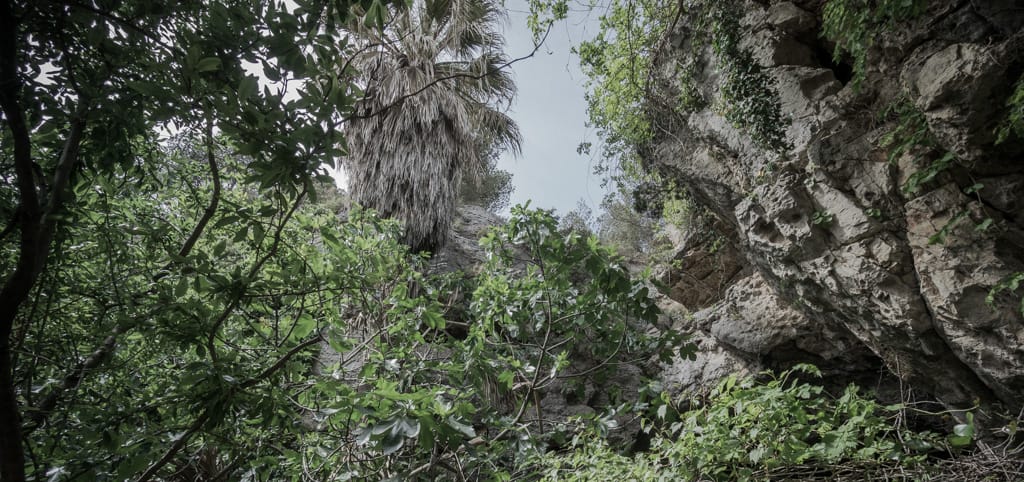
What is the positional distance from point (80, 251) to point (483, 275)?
2.22m

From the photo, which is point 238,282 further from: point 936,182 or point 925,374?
point 925,374

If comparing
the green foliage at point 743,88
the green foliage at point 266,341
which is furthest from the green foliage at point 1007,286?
the green foliage at point 266,341

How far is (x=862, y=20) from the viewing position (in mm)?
3129

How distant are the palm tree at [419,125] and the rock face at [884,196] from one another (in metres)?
2.79

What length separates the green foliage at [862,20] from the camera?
2.94 metres

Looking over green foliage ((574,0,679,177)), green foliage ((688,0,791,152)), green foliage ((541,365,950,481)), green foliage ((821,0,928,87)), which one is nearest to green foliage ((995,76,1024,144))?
green foliage ((821,0,928,87))

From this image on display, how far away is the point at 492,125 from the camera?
7.21 m

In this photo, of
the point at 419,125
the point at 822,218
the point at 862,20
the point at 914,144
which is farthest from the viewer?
the point at 419,125

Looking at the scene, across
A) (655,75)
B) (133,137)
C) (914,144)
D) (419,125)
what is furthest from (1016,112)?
(419,125)

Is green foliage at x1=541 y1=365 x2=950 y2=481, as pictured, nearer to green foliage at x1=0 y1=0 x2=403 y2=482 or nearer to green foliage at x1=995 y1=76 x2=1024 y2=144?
green foliage at x1=0 y1=0 x2=403 y2=482

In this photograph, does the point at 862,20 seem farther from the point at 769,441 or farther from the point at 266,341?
the point at 266,341

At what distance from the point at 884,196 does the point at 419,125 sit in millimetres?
4976

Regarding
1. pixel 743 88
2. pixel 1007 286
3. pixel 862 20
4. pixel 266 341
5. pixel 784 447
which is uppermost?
pixel 743 88

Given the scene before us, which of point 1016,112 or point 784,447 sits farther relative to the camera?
point 1016,112
